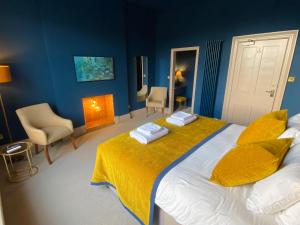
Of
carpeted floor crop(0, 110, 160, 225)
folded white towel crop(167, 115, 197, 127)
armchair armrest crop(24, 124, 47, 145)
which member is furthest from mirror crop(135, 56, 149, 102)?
armchair armrest crop(24, 124, 47, 145)

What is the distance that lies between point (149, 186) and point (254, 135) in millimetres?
1224

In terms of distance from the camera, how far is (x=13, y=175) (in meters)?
2.24

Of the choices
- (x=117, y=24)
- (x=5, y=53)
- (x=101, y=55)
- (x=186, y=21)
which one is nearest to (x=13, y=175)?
(x=5, y=53)

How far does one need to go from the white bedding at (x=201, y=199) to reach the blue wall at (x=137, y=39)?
3499 mm

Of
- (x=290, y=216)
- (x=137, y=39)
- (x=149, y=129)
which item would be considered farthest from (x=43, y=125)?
(x=290, y=216)

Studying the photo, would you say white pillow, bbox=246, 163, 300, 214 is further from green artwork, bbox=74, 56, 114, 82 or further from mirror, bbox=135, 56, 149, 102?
mirror, bbox=135, 56, 149, 102

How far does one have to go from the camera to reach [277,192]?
88 centimetres

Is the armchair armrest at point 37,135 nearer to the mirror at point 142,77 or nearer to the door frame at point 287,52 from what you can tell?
the mirror at point 142,77

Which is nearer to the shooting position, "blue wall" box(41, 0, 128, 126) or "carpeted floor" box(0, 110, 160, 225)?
"carpeted floor" box(0, 110, 160, 225)

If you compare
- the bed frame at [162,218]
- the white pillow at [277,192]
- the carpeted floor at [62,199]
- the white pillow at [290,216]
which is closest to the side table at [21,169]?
the carpeted floor at [62,199]

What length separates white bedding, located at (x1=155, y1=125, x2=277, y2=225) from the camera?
95 centimetres

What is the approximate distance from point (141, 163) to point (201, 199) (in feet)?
1.91

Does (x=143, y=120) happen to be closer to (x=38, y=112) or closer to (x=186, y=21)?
(x=38, y=112)

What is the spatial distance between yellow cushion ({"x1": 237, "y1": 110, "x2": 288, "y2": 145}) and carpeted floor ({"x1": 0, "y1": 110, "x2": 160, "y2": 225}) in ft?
4.95
